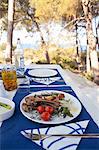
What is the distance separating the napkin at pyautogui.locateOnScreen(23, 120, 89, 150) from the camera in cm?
65

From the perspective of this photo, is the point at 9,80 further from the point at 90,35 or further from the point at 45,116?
the point at 90,35

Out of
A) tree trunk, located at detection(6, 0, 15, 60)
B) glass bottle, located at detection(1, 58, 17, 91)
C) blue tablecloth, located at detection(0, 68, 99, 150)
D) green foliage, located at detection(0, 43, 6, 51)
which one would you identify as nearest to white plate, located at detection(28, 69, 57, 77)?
glass bottle, located at detection(1, 58, 17, 91)

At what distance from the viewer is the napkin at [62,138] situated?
646 millimetres

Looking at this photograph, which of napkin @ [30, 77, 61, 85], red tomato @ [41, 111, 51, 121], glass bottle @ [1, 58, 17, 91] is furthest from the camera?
napkin @ [30, 77, 61, 85]

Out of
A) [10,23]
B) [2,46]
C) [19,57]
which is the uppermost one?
[19,57]

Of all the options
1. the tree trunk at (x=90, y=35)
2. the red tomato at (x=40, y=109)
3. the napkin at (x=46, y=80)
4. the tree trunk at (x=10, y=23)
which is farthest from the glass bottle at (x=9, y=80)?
the tree trunk at (x=90, y=35)

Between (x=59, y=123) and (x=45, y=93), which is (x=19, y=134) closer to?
(x=59, y=123)

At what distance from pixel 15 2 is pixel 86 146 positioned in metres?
3.64

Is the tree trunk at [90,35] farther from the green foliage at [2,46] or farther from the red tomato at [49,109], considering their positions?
the red tomato at [49,109]

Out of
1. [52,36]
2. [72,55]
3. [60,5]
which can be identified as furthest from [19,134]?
[72,55]

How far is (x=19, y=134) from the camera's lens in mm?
698

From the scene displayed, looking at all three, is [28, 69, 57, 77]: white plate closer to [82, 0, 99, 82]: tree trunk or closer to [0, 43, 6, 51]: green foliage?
[82, 0, 99, 82]: tree trunk

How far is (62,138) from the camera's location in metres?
0.67

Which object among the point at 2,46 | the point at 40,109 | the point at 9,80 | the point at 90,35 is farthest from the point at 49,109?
the point at 2,46
